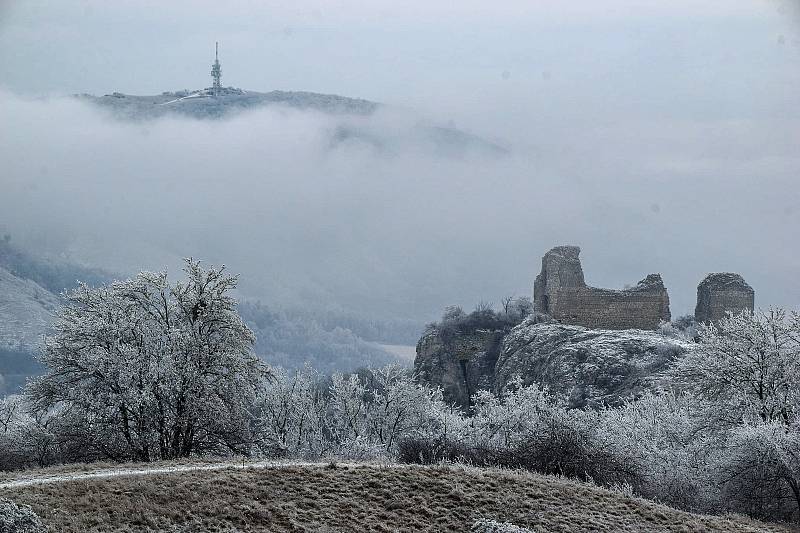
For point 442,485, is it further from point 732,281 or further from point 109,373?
Answer: point 732,281

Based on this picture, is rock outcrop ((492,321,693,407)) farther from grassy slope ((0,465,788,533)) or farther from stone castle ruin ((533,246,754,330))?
grassy slope ((0,465,788,533))

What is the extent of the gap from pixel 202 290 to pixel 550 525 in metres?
21.0

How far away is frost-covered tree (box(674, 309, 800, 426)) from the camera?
138 feet

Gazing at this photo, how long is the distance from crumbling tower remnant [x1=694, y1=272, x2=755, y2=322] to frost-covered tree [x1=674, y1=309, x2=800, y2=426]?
1693 inches

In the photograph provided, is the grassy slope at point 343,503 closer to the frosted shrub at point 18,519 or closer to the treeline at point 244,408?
the frosted shrub at point 18,519

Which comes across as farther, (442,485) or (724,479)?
(724,479)

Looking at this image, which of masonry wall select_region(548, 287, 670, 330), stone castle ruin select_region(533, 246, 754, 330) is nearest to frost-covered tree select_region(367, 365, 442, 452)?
masonry wall select_region(548, 287, 670, 330)

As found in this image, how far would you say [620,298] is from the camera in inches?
3396

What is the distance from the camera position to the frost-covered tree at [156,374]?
136ft

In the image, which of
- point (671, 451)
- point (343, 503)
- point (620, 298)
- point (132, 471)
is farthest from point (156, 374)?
point (620, 298)

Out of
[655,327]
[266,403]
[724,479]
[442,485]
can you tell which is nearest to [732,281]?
[655,327]

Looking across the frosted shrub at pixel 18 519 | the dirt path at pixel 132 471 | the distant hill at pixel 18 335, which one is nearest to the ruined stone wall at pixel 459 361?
the dirt path at pixel 132 471

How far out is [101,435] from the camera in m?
41.9

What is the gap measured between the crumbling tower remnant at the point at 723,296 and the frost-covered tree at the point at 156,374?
176ft
